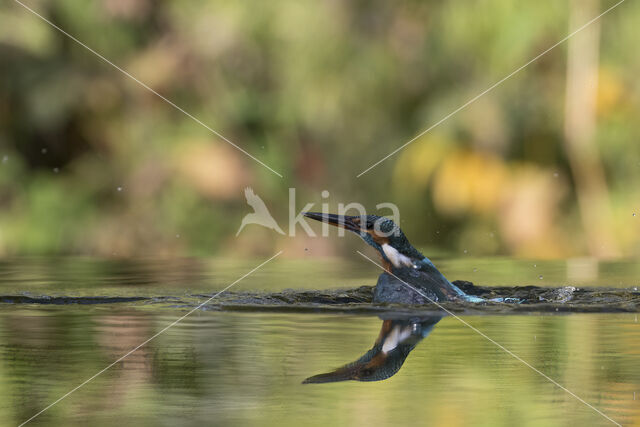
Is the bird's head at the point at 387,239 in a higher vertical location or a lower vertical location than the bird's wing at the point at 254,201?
lower

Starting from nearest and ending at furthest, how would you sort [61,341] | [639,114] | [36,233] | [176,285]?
[61,341], [176,285], [639,114], [36,233]

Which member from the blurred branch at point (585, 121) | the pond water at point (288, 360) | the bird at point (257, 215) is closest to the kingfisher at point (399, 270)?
the pond water at point (288, 360)

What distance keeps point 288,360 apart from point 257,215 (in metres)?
9.99

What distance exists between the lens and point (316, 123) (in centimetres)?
1195

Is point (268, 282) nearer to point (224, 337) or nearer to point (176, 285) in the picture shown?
point (176, 285)

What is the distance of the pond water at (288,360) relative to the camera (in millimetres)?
2453

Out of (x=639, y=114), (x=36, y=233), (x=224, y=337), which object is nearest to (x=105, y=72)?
(x=36, y=233)

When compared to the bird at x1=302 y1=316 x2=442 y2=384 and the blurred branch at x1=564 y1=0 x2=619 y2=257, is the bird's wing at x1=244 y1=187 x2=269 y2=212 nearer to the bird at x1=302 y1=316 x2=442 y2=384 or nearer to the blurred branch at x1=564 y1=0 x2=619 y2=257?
the blurred branch at x1=564 y1=0 x2=619 y2=257

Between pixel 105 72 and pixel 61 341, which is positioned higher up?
pixel 105 72

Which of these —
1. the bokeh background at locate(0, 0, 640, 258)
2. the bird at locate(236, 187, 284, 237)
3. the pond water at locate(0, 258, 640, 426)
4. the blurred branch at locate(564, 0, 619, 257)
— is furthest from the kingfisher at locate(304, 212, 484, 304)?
the bird at locate(236, 187, 284, 237)

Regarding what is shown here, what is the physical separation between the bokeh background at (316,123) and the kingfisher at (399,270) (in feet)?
19.5

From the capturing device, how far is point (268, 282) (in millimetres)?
6031

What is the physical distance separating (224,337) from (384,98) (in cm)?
840

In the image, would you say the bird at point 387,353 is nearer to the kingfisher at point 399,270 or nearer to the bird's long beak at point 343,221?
the kingfisher at point 399,270
